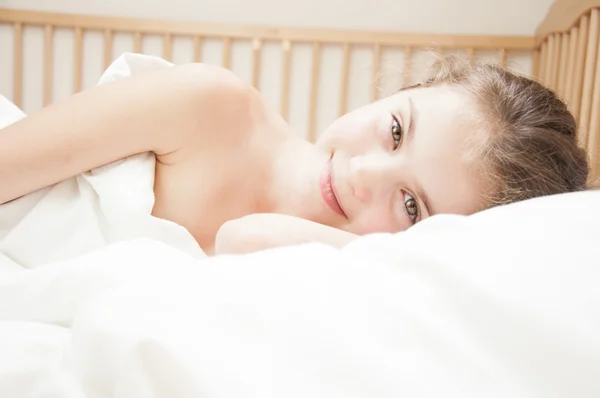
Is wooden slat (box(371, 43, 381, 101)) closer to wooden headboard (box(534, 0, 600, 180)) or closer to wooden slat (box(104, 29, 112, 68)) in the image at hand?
wooden headboard (box(534, 0, 600, 180))

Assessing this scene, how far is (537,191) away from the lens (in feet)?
2.52

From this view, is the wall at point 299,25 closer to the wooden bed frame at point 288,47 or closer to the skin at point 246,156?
the wooden bed frame at point 288,47

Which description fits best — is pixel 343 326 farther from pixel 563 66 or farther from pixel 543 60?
pixel 543 60

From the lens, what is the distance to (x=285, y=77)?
6.44 ft

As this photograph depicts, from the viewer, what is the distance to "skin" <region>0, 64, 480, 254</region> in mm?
741

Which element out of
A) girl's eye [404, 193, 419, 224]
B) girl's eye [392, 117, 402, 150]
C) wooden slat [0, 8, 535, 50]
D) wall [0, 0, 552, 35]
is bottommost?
girl's eye [404, 193, 419, 224]

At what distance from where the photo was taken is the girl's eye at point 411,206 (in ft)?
2.52

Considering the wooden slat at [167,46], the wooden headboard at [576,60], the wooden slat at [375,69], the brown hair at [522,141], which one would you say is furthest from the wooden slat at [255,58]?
the brown hair at [522,141]

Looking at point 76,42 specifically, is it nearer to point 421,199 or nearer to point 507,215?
point 421,199

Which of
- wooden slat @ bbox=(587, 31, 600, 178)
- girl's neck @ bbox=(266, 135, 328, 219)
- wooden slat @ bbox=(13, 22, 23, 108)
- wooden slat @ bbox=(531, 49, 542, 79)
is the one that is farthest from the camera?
wooden slat @ bbox=(13, 22, 23, 108)

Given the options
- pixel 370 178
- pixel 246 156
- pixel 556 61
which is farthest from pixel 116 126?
pixel 556 61

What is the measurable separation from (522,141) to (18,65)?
1.80 meters

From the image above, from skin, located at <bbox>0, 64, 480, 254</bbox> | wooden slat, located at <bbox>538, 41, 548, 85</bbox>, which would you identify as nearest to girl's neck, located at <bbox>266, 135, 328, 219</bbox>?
skin, located at <bbox>0, 64, 480, 254</bbox>

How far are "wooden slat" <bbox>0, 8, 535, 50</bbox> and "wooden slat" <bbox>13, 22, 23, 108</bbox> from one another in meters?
0.04
